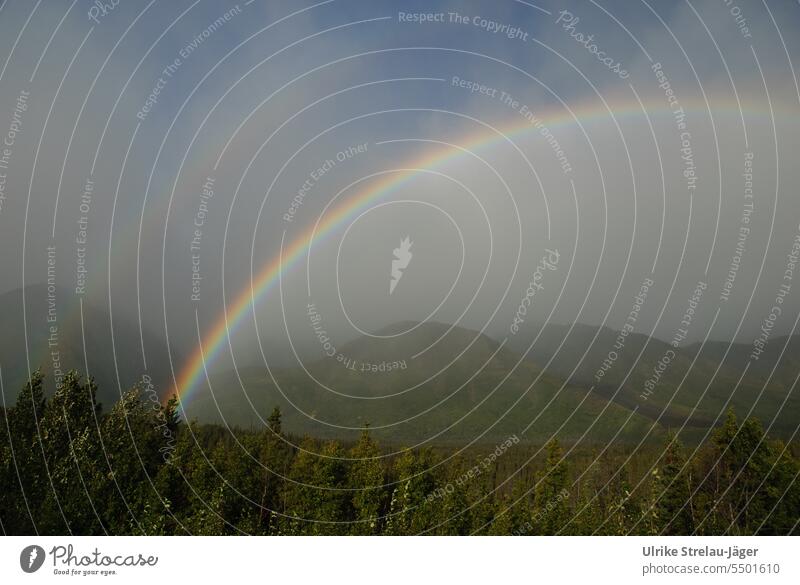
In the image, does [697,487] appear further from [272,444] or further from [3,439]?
[3,439]

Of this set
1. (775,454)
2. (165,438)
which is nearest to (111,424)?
(165,438)
